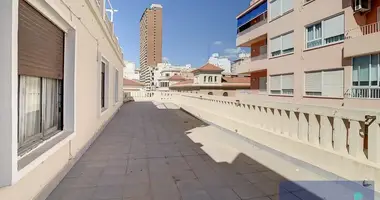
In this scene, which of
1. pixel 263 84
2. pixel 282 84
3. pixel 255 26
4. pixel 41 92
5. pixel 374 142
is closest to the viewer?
pixel 374 142

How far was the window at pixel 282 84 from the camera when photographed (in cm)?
1498

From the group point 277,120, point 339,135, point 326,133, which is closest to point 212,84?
point 277,120

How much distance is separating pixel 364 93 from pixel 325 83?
217 cm

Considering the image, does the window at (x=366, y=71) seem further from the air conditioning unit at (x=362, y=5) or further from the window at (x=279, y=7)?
the window at (x=279, y=7)

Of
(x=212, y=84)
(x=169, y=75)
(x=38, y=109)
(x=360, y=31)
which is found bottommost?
(x=38, y=109)

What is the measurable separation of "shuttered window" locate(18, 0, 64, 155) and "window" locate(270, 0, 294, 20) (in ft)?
51.4

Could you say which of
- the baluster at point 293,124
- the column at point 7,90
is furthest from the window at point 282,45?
the column at point 7,90

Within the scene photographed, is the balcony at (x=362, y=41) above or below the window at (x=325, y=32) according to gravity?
below

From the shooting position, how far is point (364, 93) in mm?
10102

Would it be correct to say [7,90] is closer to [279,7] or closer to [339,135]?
[339,135]

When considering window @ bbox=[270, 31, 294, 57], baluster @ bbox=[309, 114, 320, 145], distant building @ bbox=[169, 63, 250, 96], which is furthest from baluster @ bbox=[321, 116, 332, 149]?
distant building @ bbox=[169, 63, 250, 96]

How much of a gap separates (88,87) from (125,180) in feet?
8.23

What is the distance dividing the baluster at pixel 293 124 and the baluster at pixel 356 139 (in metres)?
0.98

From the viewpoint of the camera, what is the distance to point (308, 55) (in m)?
13.2
